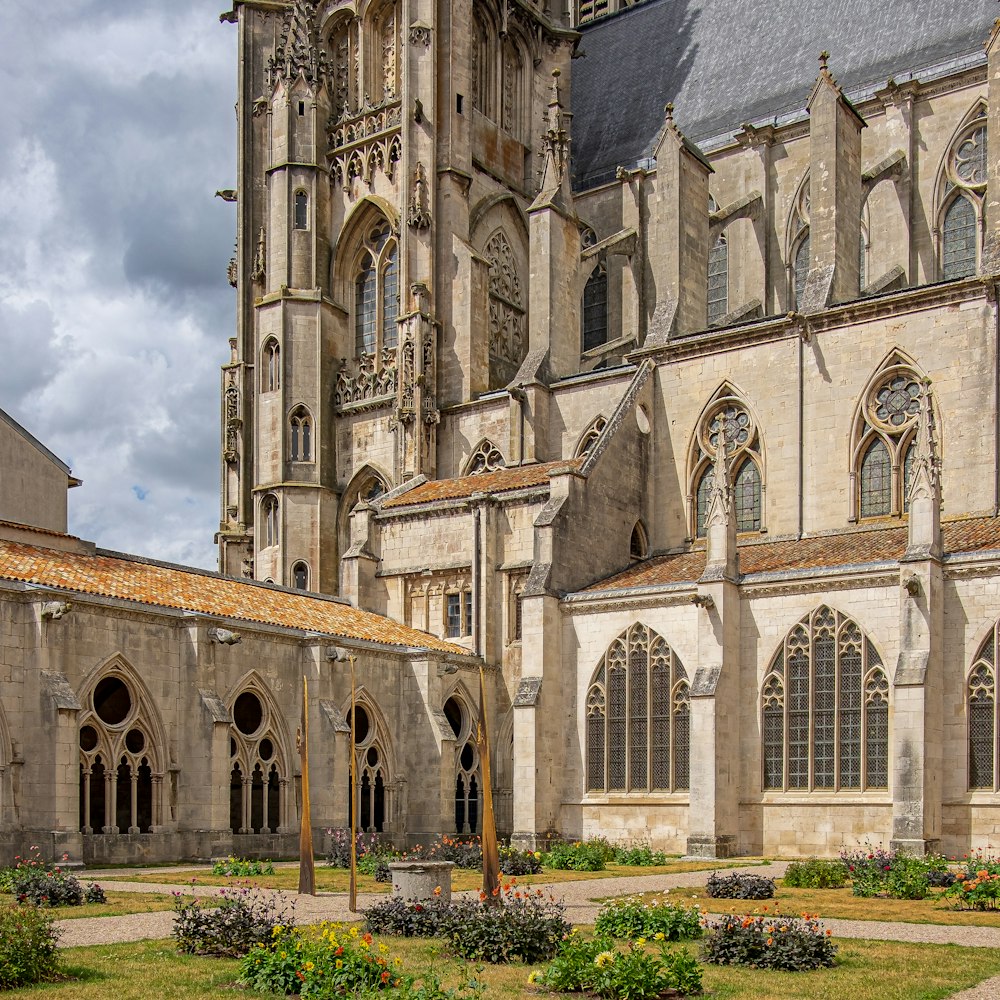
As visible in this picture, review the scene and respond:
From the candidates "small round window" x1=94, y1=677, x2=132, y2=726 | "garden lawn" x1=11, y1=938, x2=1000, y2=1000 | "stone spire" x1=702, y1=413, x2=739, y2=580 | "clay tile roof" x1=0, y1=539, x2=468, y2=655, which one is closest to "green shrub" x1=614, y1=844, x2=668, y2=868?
"stone spire" x1=702, y1=413, x2=739, y2=580

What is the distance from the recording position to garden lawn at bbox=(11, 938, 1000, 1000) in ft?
41.6

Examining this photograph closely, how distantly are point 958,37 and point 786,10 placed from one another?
857cm

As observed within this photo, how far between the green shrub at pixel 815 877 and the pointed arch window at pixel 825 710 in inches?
216

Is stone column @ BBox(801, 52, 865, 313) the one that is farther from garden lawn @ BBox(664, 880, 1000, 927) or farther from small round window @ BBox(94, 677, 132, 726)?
small round window @ BBox(94, 677, 132, 726)

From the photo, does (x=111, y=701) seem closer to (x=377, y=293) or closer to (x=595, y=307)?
(x=377, y=293)

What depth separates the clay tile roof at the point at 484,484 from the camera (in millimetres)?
37031

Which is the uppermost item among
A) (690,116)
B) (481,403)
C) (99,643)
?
(690,116)

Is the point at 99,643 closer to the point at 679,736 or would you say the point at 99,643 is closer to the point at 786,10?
the point at 679,736

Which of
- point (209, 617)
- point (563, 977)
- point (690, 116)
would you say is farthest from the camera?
point (690, 116)

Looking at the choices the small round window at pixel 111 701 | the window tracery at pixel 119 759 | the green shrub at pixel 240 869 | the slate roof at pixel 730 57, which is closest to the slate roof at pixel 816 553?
the window tracery at pixel 119 759

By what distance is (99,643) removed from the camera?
26.7 meters

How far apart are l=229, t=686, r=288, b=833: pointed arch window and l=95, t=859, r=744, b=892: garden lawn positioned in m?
2.16

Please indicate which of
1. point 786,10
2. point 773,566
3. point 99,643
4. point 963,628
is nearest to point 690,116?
point 786,10

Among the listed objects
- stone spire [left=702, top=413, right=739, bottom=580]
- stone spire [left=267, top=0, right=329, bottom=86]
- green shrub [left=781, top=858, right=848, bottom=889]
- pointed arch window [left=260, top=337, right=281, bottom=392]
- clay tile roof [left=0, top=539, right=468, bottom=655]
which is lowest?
green shrub [left=781, top=858, right=848, bottom=889]
